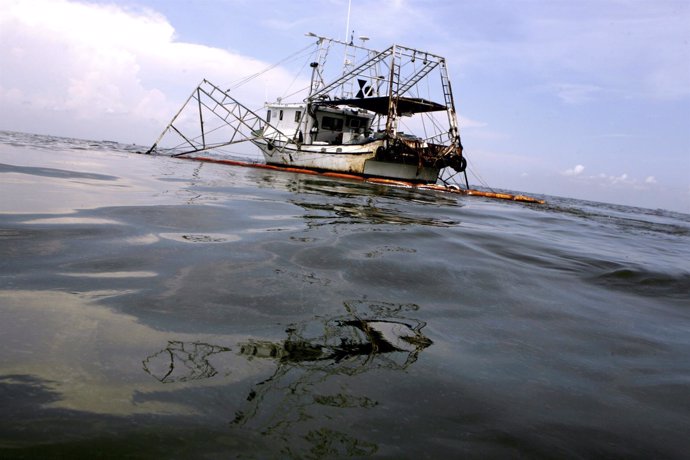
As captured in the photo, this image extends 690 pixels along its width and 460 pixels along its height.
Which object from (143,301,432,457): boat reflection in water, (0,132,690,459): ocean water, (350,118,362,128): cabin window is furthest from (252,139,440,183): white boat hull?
(143,301,432,457): boat reflection in water

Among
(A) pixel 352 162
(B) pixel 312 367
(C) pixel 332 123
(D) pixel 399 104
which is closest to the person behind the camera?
(B) pixel 312 367

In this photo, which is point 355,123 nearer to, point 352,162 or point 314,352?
point 352,162

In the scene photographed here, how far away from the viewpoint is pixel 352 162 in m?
20.8

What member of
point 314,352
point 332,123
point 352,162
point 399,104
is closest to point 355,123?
point 332,123

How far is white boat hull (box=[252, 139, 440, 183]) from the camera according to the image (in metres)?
20.5

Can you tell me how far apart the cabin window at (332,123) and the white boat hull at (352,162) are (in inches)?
90.2

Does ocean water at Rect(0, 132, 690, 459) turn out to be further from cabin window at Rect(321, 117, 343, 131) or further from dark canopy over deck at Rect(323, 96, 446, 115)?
cabin window at Rect(321, 117, 343, 131)

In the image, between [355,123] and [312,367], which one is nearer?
[312,367]

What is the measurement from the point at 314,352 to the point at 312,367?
0.49ft

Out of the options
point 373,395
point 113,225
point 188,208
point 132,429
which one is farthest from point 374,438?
point 188,208

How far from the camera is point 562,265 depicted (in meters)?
4.85

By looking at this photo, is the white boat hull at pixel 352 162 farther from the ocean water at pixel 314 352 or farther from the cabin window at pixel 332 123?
the ocean water at pixel 314 352

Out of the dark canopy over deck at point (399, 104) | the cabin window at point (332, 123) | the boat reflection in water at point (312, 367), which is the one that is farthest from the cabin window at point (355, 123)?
the boat reflection in water at point (312, 367)

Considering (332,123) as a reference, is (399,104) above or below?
above
